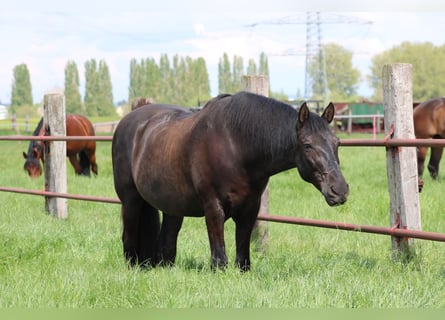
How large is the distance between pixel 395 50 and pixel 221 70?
23.7 meters

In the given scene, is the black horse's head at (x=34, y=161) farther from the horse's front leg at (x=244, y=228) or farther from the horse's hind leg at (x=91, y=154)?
the horse's front leg at (x=244, y=228)

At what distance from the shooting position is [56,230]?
6.08m

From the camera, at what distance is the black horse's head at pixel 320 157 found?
372 cm

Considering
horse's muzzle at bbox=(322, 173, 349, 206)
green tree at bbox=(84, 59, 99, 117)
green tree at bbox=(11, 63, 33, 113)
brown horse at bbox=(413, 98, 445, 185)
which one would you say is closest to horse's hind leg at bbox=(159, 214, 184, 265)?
horse's muzzle at bbox=(322, 173, 349, 206)

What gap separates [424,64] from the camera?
239 ft

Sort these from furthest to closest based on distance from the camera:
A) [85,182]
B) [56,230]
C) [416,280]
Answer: [85,182], [56,230], [416,280]

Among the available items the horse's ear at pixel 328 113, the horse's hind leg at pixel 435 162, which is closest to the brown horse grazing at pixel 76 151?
the horse's hind leg at pixel 435 162

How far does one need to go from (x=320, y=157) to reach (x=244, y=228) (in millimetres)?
799

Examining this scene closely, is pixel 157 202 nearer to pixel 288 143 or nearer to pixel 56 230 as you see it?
pixel 288 143

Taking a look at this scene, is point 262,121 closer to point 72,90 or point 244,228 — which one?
point 244,228

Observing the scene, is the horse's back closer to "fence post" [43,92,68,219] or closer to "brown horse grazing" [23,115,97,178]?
"fence post" [43,92,68,219]

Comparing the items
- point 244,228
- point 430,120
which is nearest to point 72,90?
point 430,120

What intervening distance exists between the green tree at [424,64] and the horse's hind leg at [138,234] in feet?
222

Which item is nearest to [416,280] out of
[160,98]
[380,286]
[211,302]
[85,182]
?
[380,286]
